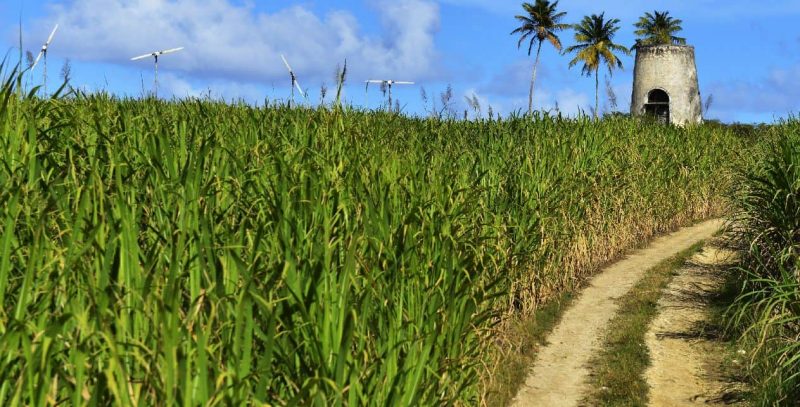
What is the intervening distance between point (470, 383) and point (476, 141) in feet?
23.4

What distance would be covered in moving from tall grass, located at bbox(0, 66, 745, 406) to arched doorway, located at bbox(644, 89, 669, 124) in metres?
24.9

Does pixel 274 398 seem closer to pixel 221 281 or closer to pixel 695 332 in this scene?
pixel 221 281

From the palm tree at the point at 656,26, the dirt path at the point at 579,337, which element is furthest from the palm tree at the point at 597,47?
the dirt path at the point at 579,337

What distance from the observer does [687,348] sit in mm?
8516

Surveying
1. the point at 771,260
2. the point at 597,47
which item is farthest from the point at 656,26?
the point at 771,260

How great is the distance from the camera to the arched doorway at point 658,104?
1257 inches

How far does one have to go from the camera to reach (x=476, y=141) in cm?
1142

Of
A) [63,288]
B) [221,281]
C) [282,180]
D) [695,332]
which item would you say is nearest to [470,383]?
[282,180]

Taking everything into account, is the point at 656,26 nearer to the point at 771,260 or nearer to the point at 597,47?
the point at 597,47

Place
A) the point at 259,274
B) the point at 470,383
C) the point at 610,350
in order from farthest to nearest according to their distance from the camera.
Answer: the point at 610,350 < the point at 470,383 < the point at 259,274

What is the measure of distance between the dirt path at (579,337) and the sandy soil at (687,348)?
0.58 m

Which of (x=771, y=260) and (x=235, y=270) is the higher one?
(x=235, y=270)

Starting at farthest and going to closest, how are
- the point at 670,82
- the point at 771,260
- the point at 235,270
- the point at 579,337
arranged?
the point at 670,82 → the point at 771,260 → the point at 579,337 → the point at 235,270

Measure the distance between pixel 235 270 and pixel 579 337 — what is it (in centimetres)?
597
